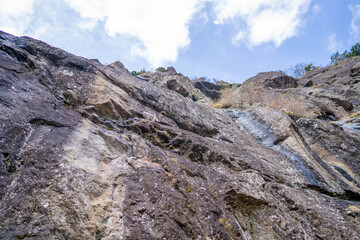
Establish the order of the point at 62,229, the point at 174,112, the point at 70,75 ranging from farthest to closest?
the point at 174,112, the point at 70,75, the point at 62,229

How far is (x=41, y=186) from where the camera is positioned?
103 inches

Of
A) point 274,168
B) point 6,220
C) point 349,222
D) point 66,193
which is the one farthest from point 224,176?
point 6,220

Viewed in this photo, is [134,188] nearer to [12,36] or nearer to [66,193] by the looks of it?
[66,193]

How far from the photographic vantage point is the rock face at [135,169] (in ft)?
8.68

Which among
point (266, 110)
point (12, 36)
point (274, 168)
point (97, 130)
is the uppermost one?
point (266, 110)

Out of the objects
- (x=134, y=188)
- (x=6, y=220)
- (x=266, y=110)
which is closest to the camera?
(x=6, y=220)

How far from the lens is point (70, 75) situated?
5.98 m

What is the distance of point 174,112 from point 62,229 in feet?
18.1

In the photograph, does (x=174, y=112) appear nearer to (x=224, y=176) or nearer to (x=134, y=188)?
(x=224, y=176)

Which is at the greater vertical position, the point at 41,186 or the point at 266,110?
the point at 266,110

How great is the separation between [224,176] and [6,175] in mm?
3964

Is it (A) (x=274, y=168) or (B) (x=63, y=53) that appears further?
(B) (x=63, y=53)

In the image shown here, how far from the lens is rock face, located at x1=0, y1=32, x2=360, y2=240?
264 centimetres

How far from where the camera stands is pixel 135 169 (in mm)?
3521
